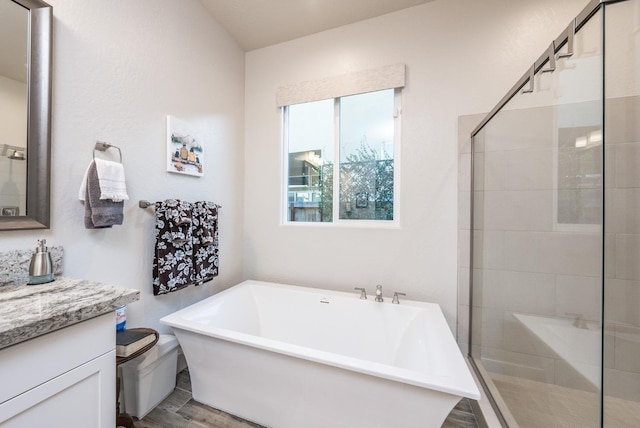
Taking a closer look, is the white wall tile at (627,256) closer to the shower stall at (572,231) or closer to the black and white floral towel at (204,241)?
the shower stall at (572,231)

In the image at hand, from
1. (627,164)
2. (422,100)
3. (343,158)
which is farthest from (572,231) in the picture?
(343,158)

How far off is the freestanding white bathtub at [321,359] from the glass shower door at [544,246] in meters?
0.51

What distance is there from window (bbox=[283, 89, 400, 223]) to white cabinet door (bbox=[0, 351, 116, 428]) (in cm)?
172

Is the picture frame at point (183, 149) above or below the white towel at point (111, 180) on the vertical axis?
above

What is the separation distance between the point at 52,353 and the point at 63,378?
88 mm

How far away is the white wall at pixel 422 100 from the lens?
1.76 meters

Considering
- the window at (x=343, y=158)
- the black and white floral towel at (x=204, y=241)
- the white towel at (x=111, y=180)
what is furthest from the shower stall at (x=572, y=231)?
the white towel at (x=111, y=180)

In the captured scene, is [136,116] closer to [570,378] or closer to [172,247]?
[172,247]

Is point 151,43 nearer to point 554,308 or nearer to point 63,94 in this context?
point 63,94

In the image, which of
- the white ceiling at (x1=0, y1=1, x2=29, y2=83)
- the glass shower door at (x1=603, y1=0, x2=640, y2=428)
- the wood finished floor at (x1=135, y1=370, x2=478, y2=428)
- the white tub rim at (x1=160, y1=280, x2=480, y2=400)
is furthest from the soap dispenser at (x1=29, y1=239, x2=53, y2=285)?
the glass shower door at (x1=603, y1=0, x2=640, y2=428)

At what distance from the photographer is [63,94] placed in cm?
121

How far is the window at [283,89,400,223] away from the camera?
211cm

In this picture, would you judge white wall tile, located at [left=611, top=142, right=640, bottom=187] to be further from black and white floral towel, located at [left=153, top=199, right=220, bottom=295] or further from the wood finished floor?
black and white floral towel, located at [left=153, top=199, right=220, bottom=295]

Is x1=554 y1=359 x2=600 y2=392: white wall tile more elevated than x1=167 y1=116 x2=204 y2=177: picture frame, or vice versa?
x1=167 y1=116 x2=204 y2=177: picture frame
